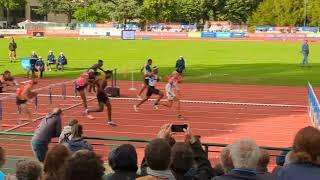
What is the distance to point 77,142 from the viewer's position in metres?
8.07

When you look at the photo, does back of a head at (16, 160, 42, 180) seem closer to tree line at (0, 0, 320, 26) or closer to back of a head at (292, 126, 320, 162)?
back of a head at (292, 126, 320, 162)

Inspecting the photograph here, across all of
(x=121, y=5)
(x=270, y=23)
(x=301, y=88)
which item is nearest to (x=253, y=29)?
(x=270, y=23)

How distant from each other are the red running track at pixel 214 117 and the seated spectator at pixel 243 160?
9.66 meters

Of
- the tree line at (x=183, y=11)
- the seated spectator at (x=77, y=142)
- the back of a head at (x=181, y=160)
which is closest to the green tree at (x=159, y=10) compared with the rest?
the tree line at (x=183, y=11)

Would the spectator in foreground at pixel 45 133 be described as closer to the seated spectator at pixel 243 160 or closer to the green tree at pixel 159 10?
the seated spectator at pixel 243 160

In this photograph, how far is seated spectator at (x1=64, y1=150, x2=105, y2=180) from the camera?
4.14m

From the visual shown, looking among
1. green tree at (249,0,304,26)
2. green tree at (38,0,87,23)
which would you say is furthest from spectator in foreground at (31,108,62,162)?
green tree at (38,0,87,23)

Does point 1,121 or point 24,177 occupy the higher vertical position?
point 24,177

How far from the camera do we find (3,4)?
106m

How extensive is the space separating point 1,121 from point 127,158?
13.7 m

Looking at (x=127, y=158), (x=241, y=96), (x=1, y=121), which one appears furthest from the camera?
(x=241, y=96)

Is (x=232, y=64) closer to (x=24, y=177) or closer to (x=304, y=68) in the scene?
(x=304, y=68)

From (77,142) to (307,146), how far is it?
4220mm

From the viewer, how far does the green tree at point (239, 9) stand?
94938 mm
